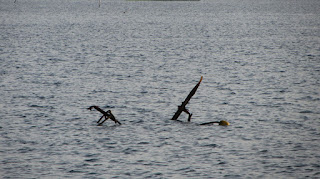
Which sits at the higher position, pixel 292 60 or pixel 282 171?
pixel 292 60

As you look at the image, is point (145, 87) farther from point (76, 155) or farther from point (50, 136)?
point (76, 155)

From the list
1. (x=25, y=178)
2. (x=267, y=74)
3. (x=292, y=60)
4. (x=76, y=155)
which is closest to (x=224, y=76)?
(x=267, y=74)

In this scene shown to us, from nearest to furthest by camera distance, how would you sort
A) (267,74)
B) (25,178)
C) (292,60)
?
1. (25,178)
2. (267,74)
3. (292,60)

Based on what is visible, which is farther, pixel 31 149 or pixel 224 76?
pixel 224 76

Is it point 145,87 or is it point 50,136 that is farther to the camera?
point 145,87

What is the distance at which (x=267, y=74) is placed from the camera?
168 feet

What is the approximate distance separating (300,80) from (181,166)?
28.4 m

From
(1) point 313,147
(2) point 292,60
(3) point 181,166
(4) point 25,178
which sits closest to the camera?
(4) point 25,178

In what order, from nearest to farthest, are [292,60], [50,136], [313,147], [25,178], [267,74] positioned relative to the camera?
[25,178], [313,147], [50,136], [267,74], [292,60]

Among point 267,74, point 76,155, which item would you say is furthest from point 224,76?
point 76,155

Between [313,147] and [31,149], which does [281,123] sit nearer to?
[313,147]

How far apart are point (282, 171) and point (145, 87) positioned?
2295 cm

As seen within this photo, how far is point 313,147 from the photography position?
82.5ft

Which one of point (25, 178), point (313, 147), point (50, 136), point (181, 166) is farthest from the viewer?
point (50, 136)
